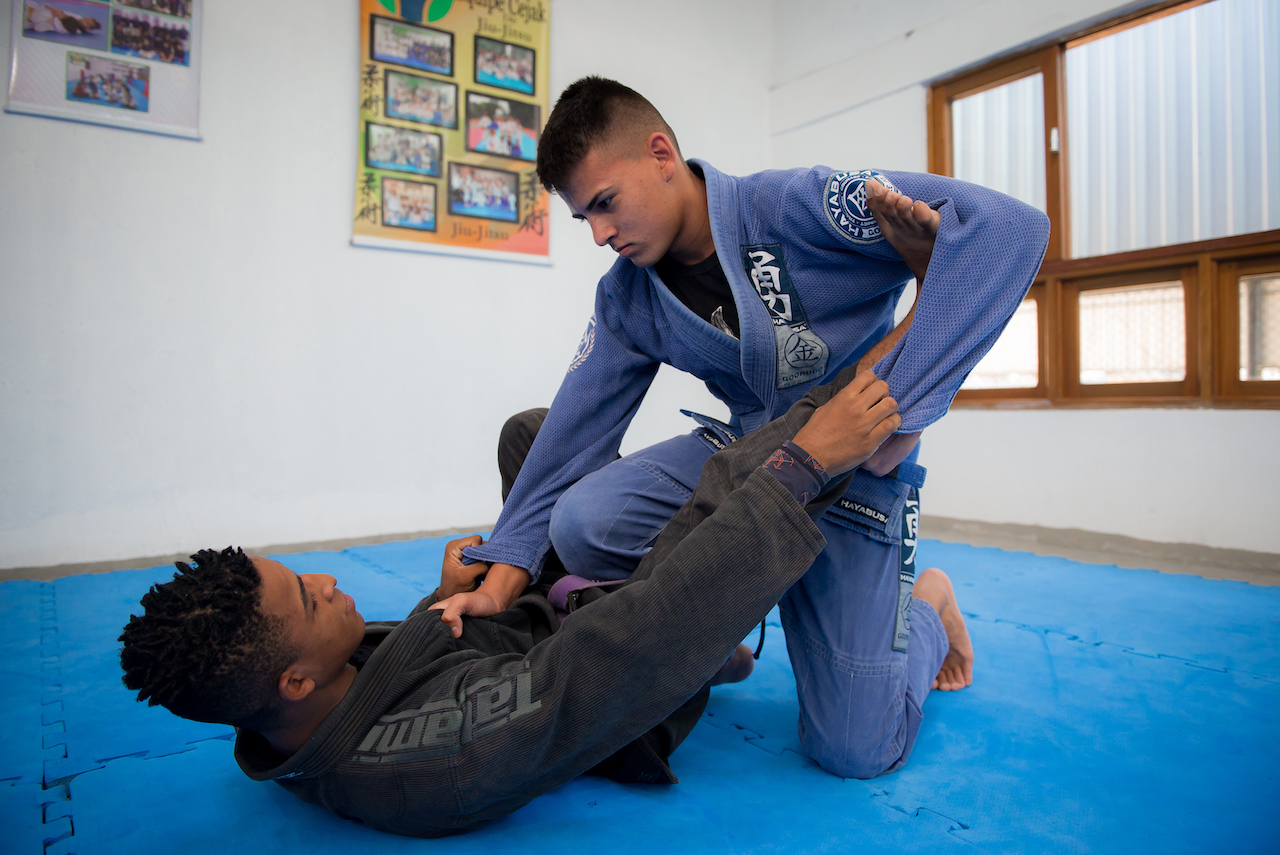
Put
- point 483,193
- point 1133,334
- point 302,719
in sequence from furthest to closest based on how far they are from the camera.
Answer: point 483,193 → point 1133,334 → point 302,719

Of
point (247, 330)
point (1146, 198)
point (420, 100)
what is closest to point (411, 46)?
point (420, 100)

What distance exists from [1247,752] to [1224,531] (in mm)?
2234

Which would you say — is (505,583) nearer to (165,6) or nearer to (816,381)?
(816,381)

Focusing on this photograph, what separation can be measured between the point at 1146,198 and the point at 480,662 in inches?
150

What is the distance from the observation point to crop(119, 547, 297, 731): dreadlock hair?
2.82 ft

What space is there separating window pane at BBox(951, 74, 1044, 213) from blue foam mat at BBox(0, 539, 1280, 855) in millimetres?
2627

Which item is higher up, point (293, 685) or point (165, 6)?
point (165, 6)

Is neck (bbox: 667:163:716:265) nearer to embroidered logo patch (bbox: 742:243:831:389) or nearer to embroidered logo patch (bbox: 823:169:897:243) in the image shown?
embroidered logo patch (bbox: 742:243:831:389)

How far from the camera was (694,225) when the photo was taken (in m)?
1.57

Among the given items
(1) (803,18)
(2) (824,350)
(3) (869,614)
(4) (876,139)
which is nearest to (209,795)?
(3) (869,614)

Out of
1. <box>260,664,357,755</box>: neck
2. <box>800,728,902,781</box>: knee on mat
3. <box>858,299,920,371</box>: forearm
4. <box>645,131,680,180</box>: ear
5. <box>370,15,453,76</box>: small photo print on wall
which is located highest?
<box>370,15,453,76</box>: small photo print on wall

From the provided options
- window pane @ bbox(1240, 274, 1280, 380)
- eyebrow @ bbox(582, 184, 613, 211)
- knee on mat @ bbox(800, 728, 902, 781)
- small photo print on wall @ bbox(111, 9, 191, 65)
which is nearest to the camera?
knee on mat @ bbox(800, 728, 902, 781)

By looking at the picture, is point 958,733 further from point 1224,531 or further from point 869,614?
point 1224,531

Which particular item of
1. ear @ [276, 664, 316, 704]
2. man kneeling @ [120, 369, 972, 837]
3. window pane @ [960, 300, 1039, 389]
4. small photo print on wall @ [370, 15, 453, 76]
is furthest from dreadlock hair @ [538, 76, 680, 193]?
window pane @ [960, 300, 1039, 389]
